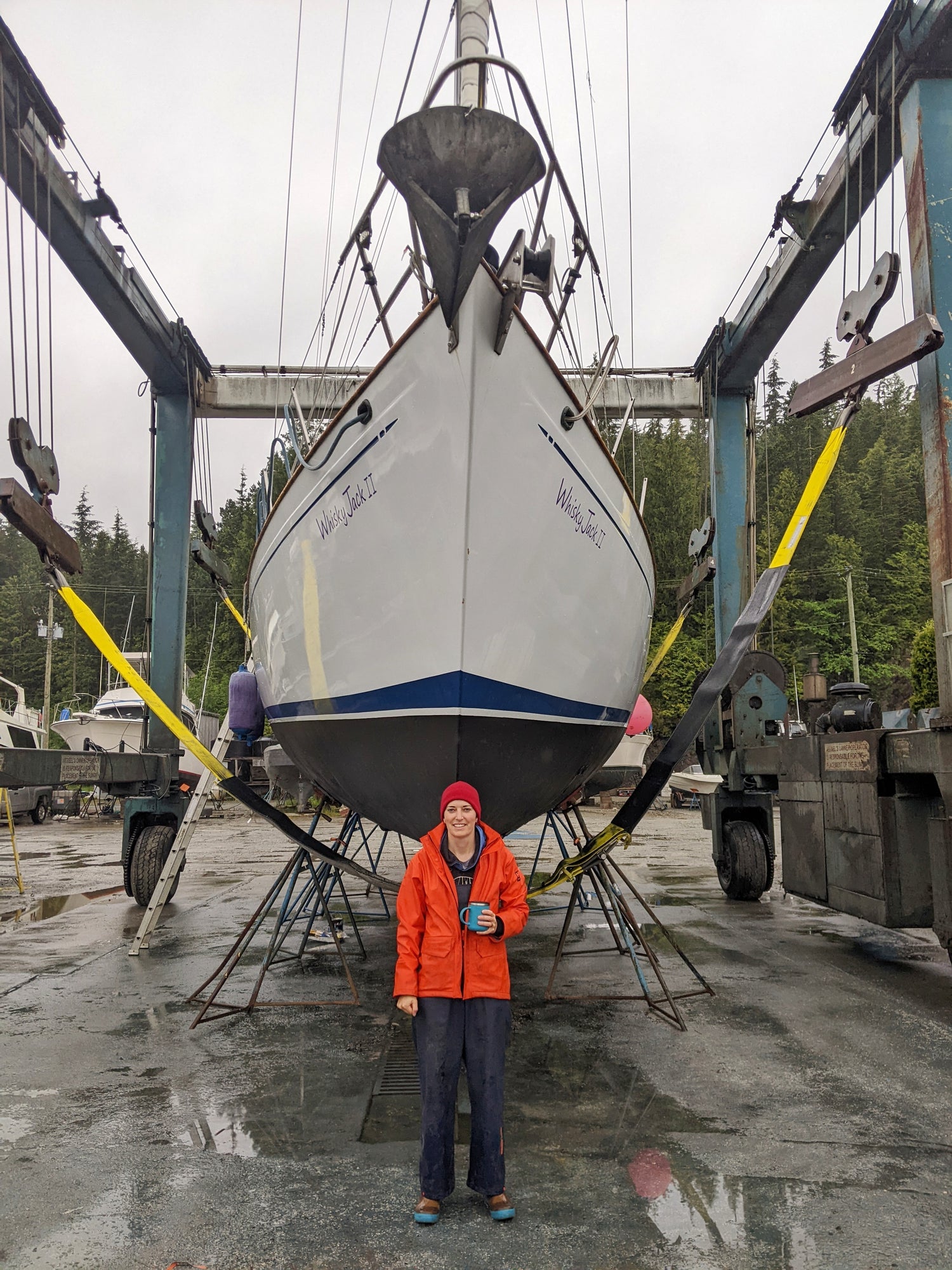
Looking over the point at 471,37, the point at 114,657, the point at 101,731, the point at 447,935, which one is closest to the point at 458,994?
the point at 447,935

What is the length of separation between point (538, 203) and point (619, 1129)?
3344mm

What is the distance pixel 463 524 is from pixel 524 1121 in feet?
6.70

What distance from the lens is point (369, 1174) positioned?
8.41 feet

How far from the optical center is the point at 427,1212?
7.47 feet

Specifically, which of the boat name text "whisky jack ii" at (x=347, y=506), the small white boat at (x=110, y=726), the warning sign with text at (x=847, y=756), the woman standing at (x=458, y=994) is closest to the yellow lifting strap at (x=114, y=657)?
the boat name text "whisky jack ii" at (x=347, y=506)

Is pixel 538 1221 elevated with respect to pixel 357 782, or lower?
lower

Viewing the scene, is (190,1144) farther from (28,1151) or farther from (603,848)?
(603,848)

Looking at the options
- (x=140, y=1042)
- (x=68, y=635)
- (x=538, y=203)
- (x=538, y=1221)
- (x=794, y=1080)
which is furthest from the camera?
(x=68, y=635)

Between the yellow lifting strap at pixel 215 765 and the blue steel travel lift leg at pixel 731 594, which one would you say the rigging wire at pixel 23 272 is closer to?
the yellow lifting strap at pixel 215 765

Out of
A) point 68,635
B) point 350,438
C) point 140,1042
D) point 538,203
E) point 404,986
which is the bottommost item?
point 140,1042

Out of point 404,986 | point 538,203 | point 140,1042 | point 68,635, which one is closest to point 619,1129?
point 404,986

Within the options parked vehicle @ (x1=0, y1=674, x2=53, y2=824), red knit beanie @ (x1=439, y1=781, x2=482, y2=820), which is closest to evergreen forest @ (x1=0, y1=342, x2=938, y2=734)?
parked vehicle @ (x1=0, y1=674, x2=53, y2=824)

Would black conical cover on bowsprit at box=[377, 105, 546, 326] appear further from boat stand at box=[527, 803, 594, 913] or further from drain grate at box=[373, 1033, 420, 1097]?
boat stand at box=[527, 803, 594, 913]

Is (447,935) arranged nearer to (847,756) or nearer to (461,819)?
(461,819)
